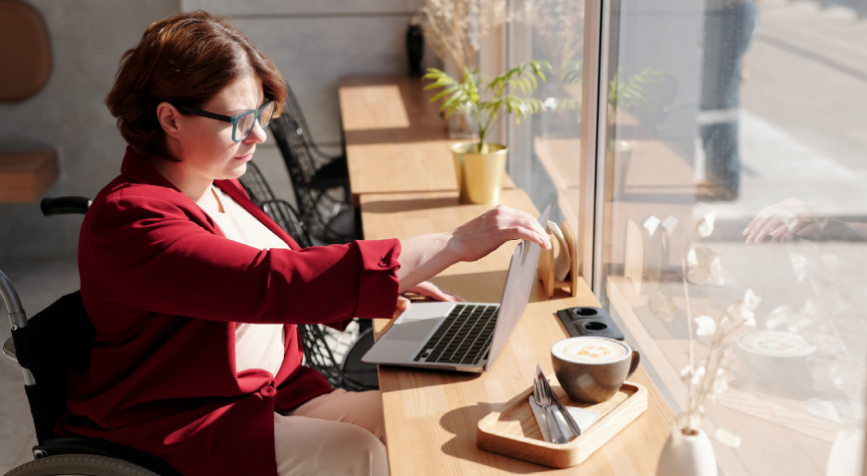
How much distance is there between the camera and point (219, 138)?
50.1 inches

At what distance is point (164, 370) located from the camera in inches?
48.2

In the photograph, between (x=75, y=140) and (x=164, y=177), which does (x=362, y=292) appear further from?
(x=75, y=140)

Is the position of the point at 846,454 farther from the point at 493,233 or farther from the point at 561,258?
the point at 561,258

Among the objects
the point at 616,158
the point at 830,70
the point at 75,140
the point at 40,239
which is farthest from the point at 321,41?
the point at 830,70

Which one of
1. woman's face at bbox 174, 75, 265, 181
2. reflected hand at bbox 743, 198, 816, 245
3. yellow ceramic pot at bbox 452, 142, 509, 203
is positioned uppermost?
woman's face at bbox 174, 75, 265, 181

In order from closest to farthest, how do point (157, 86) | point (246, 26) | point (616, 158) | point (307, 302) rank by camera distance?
point (307, 302)
point (157, 86)
point (616, 158)
point (246, 26)

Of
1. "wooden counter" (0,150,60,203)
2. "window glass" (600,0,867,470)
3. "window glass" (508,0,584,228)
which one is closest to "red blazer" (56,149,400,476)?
"window glass" (600,0,867,470)

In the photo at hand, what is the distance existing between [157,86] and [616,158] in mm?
926

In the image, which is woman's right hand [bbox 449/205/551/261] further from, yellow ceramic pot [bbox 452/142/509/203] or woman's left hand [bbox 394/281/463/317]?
yellow ceramic pot [bbox 452/142/509/203]

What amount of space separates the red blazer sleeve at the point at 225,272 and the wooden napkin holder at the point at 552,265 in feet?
1.51

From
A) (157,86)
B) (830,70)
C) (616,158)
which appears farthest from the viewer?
(616,158)

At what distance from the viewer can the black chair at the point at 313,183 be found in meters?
3.15

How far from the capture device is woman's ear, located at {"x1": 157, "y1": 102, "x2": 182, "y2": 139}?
1.24 metres

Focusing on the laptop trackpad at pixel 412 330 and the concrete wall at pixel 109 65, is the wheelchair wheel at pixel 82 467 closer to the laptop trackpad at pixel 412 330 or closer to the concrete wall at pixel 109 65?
the laptop trackpad at pixel 412 330
